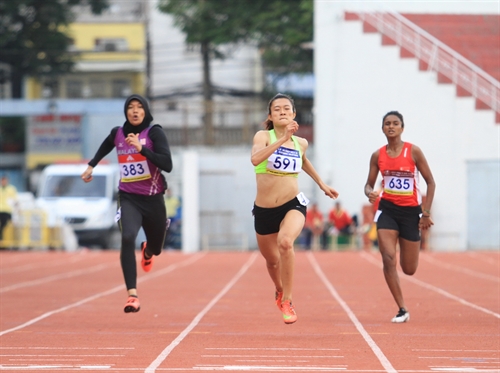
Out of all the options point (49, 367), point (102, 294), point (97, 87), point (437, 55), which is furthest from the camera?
point (97, 87)

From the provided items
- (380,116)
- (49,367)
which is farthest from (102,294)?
(380,116)

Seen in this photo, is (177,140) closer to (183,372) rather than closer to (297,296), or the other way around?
(297,296)

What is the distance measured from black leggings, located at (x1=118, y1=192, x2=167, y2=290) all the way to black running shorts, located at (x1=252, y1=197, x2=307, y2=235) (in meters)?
1.21

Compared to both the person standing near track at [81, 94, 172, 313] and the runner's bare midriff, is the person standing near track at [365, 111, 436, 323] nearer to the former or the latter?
the runner's bare midriff

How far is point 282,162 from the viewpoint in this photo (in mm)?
9945

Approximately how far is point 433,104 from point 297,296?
59.4ft

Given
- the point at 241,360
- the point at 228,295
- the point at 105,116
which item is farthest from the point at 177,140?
the point at 241,360

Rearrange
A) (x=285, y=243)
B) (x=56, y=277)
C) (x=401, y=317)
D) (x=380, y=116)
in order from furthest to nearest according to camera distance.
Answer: (x=380, y=116)
(x=56, y=277)
(x=401, y=317)
(x=285, y=243)

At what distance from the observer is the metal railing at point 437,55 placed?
3238 centimetres

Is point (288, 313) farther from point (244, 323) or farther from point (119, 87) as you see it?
point (119, 87)

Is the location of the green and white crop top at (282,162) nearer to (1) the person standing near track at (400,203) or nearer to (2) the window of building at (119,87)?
(1) the person standing near track at (400,203)

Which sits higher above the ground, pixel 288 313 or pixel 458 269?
pixel 288 313

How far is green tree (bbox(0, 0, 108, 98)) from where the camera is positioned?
50250 millimetres

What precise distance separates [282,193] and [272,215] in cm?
21
